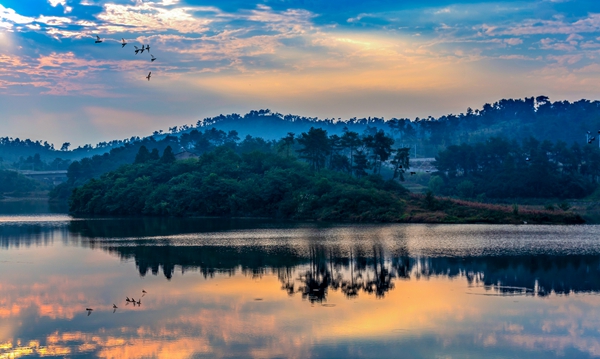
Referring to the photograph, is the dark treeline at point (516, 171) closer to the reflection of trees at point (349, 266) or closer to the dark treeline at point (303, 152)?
the dark treeline at point (303, 152)

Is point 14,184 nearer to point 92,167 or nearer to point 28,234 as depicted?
point 92,167

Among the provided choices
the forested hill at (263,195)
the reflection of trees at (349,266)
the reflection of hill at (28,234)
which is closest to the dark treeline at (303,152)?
the forested hill at (263,195)

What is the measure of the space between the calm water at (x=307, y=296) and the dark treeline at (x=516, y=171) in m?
36.6

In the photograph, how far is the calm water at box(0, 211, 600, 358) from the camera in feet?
62.0

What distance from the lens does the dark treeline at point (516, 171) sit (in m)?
81.0

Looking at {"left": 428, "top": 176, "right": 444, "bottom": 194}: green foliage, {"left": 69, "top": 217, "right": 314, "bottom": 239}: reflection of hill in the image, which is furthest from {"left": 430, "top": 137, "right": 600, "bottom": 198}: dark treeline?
{"left": 69, "top": 217, "right": 314, "bottom": 239}: reflection of hill

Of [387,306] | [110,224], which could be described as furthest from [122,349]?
[110,224]

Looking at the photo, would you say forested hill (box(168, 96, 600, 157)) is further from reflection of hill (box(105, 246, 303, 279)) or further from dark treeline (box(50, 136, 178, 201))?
reflection of hill (box(105, 246, 303, 279))

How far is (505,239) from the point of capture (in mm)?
41656

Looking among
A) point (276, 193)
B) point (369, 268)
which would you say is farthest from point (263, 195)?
point (369, 268)

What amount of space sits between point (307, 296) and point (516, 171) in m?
66.1

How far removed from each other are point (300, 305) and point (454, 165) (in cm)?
7544

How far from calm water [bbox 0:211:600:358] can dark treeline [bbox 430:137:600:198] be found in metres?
36.6

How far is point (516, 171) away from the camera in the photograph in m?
84.7
